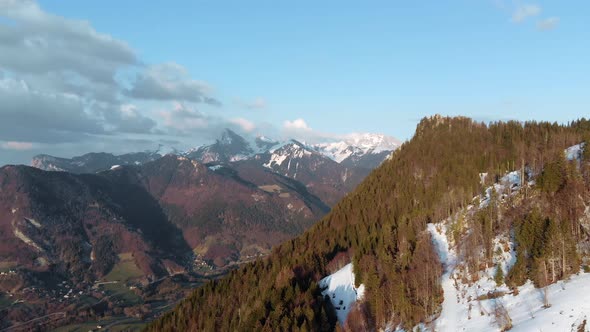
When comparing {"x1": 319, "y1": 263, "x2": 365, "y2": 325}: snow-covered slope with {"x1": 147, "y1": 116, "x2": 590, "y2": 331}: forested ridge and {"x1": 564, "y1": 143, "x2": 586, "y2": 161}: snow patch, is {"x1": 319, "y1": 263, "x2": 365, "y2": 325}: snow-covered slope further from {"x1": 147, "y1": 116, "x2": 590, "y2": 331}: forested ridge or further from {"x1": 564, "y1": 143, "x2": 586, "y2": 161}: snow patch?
{"x1": 564, "y1": 143, "x2": 586, "y2": 161}: snow patch

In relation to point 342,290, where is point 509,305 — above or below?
above

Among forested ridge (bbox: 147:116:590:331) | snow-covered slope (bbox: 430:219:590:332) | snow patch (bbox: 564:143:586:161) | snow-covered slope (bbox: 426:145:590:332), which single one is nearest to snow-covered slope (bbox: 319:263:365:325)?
forested ridge (bbox: 147:116:590:331)

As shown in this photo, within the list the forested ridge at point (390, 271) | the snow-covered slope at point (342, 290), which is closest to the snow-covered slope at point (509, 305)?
the forested ridge at point (390, 271)

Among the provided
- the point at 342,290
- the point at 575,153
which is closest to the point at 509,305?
the point at 342,290

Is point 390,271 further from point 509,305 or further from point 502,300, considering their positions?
point 509,305

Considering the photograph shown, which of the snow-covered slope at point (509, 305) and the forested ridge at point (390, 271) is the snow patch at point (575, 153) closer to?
the forested ridge at point (390, 271)

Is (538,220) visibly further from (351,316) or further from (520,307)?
(351,316)

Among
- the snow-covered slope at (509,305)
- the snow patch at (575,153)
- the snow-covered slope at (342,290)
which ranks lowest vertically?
the snow-covered slope at (342,290)

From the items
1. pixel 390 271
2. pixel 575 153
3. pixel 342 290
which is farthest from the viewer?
pixel 575 153
